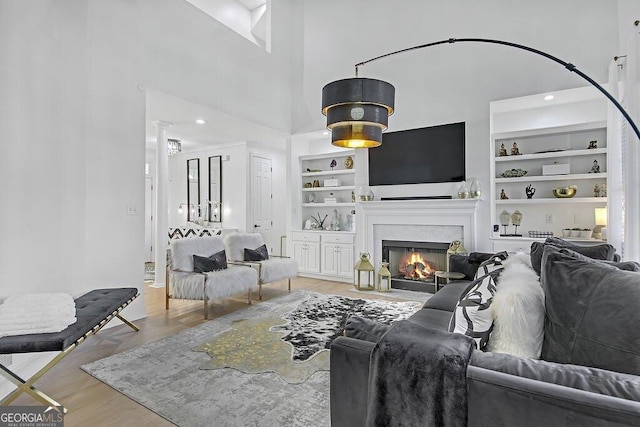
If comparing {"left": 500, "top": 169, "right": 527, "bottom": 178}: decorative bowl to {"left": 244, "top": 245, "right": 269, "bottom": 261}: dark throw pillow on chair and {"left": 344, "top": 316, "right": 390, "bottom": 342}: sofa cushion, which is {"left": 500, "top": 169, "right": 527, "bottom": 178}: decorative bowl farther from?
{"left": 344, "top": 316, "right": 390, "bottom": 342}: sofa cushion

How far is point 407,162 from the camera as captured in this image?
5.61m

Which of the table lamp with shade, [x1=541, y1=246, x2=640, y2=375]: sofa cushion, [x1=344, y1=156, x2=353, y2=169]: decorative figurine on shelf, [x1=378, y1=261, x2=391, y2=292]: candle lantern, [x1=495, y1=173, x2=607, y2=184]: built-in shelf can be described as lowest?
[x1=378, y1=261, x2=391, y2=292]: candle lantern

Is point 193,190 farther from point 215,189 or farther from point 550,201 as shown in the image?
point 550,201

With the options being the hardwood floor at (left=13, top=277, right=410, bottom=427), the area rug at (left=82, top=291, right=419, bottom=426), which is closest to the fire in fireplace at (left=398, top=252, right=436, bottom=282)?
the hardwood floor at (left=13, top=277, right=410, bottom=427)

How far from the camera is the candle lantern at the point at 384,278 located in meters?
5.48

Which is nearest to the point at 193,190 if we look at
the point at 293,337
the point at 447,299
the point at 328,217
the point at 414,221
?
the point at 328,217

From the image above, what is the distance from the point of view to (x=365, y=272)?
572 centimetres

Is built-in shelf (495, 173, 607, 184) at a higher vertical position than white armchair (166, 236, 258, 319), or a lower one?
higher

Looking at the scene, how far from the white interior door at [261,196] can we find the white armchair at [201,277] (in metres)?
2.91

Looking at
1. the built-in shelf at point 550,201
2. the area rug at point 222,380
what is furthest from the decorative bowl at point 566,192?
the area rug at point 222,380

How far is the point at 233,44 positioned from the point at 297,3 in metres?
2.21

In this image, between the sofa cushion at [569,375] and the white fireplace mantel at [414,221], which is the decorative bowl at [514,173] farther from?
the sofa cushion at [569,375]

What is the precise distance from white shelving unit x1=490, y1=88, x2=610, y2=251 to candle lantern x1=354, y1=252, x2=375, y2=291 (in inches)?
74.2

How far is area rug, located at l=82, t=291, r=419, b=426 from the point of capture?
2057mm
